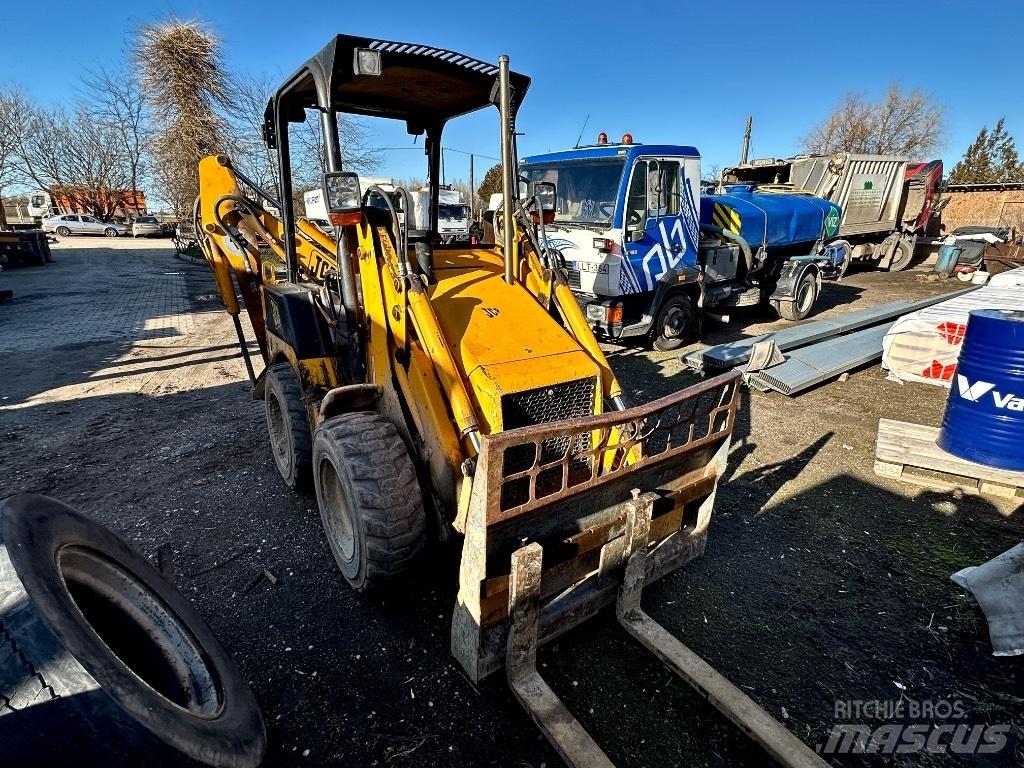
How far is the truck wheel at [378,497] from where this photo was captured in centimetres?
252

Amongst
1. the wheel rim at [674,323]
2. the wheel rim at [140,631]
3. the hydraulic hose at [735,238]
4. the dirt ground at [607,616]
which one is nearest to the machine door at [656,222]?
the wheel rim at [674,323]

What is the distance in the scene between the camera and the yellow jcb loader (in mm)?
2217

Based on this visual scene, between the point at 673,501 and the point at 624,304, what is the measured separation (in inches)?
195

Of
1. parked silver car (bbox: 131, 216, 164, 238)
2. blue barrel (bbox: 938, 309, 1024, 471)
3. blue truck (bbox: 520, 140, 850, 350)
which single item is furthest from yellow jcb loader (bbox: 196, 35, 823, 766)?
parked silver car (bbox: 131, 216, 164, 238)

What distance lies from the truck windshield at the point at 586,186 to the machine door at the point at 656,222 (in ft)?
0.91

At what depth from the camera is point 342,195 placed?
2885mm

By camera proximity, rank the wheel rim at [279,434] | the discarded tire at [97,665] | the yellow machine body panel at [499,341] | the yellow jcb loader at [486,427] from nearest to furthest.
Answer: the discarded tire at [97,665] < the yellow jcb loader at [486,427] < the yellow machine body panel at [499,341] < the wheel rim at [279,434]

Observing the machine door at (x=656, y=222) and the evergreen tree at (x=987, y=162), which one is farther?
the evergreen tree at (x=987, y=162)

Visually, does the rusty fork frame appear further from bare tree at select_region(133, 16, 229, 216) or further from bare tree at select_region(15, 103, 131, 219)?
bare tree at select_region(15, 103, 131, 219)

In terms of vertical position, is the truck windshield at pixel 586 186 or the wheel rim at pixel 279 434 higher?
the truck windshield at pixel 586 186

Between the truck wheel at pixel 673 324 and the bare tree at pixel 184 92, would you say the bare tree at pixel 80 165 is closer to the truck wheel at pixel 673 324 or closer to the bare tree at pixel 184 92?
the bare tree at pixel 184 92

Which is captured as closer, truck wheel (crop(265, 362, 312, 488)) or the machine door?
truck wheel (crop(265, 362, 312, 488))

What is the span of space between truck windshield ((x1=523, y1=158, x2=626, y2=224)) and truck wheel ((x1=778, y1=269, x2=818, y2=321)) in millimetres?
4759

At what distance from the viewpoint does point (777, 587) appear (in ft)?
10.3
